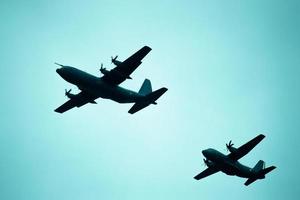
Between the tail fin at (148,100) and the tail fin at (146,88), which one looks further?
the tail fin at (146,88)

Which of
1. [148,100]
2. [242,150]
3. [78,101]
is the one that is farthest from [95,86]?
[242,150]

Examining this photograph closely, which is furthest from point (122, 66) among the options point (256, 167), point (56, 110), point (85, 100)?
point (256, 167)

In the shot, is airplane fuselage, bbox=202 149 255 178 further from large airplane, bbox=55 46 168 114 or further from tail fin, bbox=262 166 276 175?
large airplane, bbox=55 46 168 114

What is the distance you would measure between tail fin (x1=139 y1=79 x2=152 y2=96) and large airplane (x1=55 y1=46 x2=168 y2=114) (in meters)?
2.18

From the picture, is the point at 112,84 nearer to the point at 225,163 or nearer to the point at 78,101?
the point at 78,101

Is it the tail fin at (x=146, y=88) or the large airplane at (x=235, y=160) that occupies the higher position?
the tail fin at (x=146, y=88)

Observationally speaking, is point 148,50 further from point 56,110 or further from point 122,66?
point 56,110

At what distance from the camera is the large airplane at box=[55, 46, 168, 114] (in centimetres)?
3984

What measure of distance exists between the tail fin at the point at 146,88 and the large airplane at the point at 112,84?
7.16 ft

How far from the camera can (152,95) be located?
4319 centimetres

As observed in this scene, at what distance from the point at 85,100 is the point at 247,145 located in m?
20.7

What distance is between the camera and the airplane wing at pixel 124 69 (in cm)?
3897

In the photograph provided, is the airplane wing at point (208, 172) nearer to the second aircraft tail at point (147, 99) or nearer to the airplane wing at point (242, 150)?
the airplane wing at point (242, 150)

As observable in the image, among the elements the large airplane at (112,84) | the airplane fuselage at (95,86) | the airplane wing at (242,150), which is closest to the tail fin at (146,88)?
the large airplane at (112,84)
